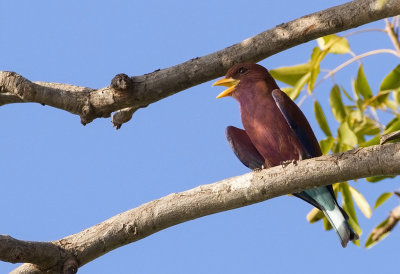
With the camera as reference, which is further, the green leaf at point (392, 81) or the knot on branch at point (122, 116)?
the green leaf at point (392, 81)

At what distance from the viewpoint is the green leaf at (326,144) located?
418cm

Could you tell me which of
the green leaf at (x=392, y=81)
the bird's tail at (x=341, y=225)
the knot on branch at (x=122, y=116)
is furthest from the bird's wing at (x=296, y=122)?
the knot on branch at (x=122, y=116)

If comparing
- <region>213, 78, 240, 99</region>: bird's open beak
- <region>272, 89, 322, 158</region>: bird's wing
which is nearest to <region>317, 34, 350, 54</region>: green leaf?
<region>272, 89, 322, 158</region>: bird's wing

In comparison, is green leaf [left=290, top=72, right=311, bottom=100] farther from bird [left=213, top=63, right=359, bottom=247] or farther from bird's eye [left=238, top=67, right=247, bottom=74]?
bird's eye [left=238, top=67, right=247, bottom=74]

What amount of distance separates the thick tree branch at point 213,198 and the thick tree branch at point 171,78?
59 cm

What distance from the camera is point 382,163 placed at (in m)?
3.13

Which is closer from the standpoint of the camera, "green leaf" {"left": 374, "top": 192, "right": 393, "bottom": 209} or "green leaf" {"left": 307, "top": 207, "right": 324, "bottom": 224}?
"green leaf" {"left": 374, "top": 192, "right": 393, "bottom": 209}

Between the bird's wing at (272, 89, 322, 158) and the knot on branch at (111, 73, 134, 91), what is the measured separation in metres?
1.09

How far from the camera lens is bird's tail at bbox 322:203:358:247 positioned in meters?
4.26

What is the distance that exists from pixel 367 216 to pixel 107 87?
1.70 metres

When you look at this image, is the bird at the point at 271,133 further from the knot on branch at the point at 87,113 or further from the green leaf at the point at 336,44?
the knot on branch at the point at 87,113

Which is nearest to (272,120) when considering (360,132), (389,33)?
(360,132)

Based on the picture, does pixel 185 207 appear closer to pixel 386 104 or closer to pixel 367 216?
pixel 367 216

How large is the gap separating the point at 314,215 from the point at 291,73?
3.18ft
